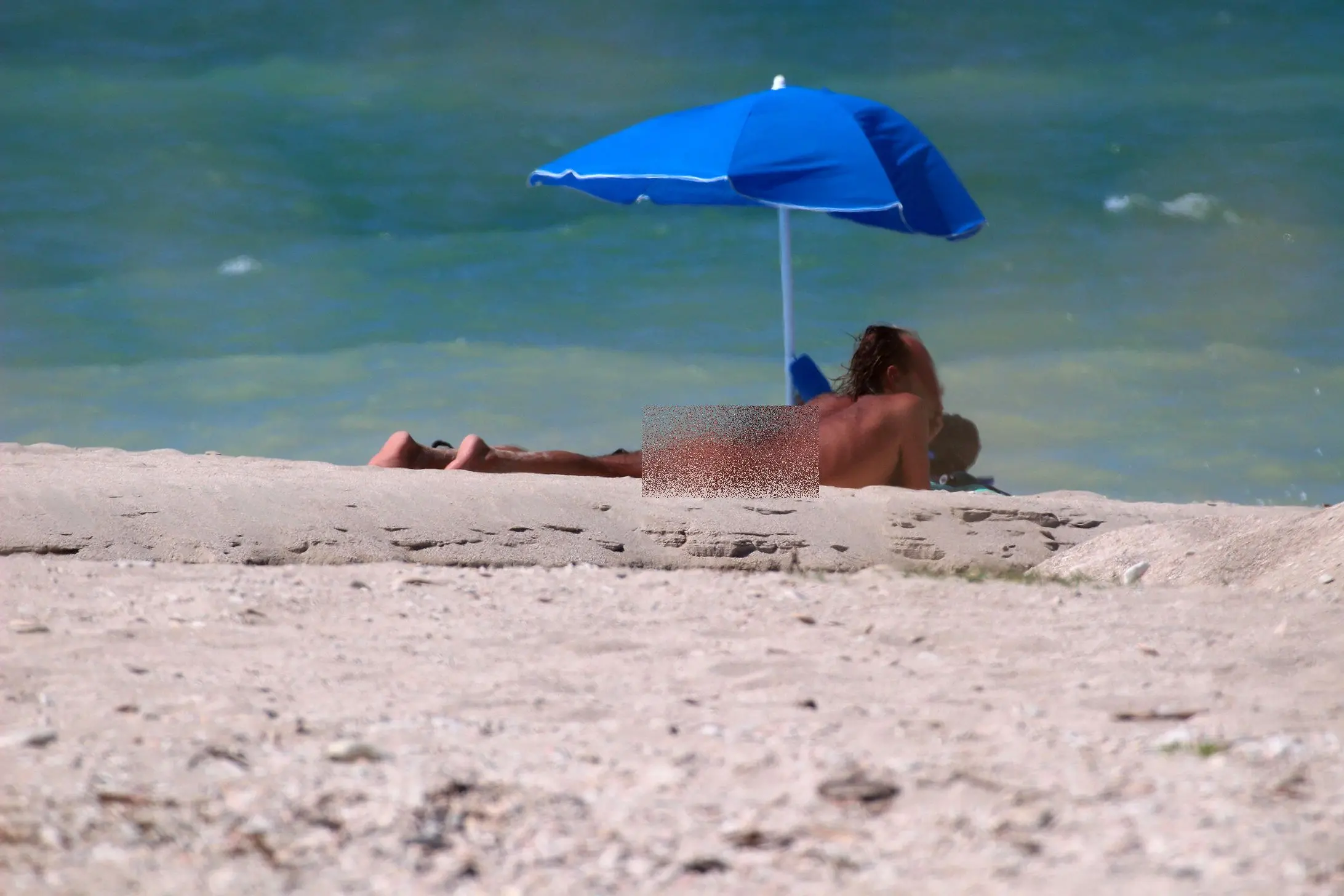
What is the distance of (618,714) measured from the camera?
1861 mm

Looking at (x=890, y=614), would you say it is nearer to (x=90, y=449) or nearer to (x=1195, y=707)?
(x=1195, y=707)

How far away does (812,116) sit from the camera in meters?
5.29

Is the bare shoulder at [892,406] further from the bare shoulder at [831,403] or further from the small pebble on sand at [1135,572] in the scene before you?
the small pebble on sand at [1135,572]

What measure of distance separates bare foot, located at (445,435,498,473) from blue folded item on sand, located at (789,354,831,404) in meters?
1.41

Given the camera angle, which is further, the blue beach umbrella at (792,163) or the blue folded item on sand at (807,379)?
the blue folded item on sand at (807,379)

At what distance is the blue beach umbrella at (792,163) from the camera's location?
4.85 metres

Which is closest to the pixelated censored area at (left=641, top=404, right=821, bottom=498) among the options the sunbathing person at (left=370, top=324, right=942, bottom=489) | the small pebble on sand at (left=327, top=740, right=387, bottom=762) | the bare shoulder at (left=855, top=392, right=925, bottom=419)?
the sunbathing person at (left=370, top=324, right=942, bottom=489)

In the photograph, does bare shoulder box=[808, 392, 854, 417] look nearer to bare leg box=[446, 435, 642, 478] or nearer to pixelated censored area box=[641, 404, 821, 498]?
bare leg box=[446, 435, 642, 478]

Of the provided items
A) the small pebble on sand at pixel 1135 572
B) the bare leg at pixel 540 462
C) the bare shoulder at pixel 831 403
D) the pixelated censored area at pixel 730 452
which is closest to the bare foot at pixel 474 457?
the bare leg at pixel 540 462

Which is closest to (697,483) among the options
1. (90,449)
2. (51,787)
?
(51,787)

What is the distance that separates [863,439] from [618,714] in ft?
11.0

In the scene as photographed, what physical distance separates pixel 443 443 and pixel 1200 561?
315 centimetres

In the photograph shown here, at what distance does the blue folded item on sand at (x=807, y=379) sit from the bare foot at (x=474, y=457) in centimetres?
141

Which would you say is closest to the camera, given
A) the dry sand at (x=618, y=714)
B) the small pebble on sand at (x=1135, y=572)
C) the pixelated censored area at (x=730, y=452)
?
the dry sand at (x=618, y=714)
